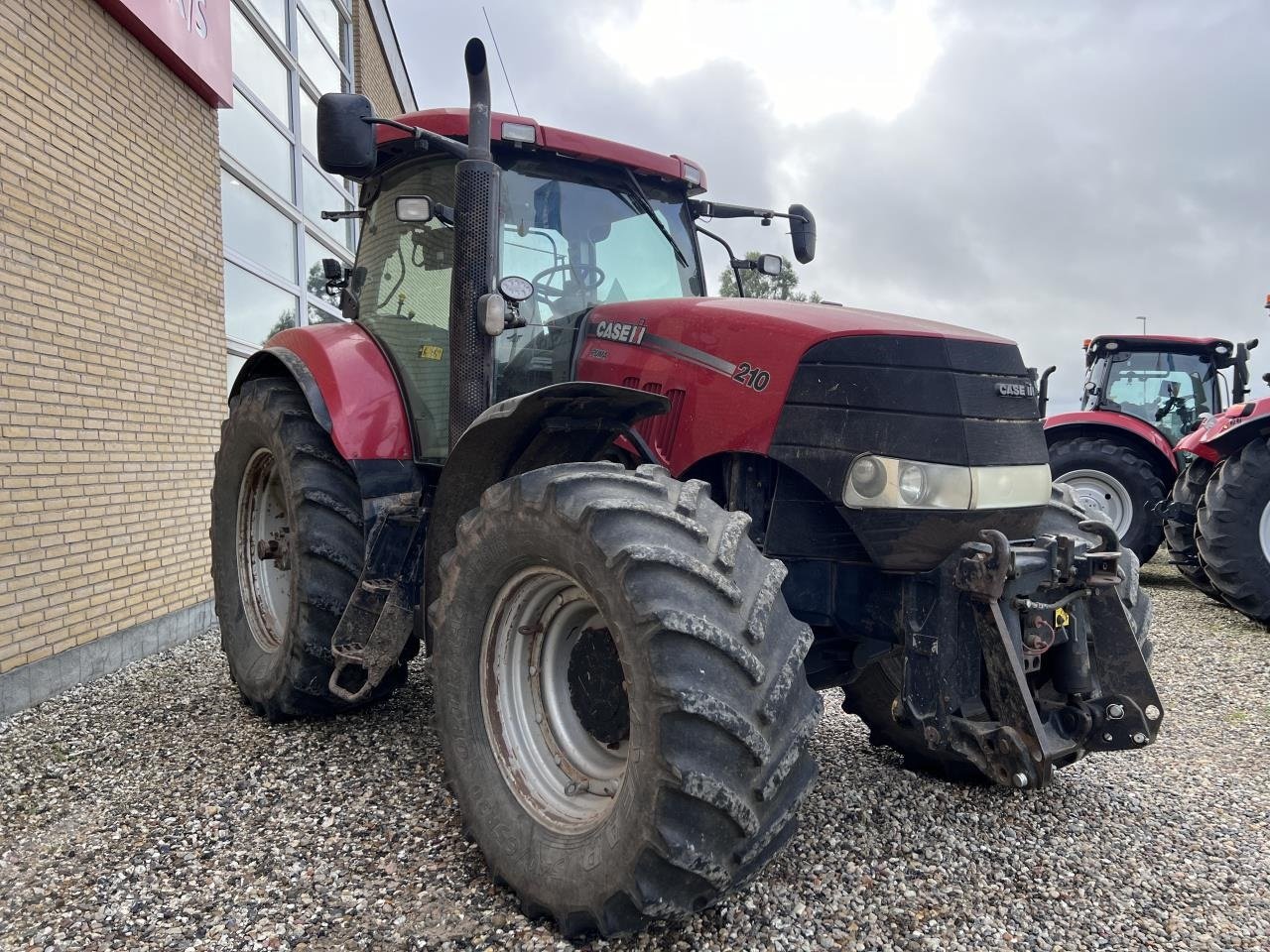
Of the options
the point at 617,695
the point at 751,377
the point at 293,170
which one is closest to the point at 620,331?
the point at 751,377

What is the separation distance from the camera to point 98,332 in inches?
188

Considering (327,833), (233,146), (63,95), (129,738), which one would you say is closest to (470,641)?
(327,833)

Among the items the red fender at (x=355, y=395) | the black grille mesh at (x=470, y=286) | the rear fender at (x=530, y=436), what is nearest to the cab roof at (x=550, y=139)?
the black grille mesh at (x=470, y=286)

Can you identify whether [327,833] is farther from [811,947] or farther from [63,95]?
[63,95]

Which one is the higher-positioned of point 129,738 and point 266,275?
point 266,275

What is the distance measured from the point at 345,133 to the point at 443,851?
6.93 feet

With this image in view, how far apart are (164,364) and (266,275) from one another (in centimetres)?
278

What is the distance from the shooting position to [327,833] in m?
2.66

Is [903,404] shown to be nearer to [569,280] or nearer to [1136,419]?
[569,280]

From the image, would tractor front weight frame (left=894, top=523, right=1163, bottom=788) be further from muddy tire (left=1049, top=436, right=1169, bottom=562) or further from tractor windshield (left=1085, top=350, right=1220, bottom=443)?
tractor windshield (left=1085, top=350, right=1220, bottom=443)

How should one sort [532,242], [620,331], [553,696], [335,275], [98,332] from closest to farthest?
[553,696], [620,331], [532,242], [335,275], [98,332]

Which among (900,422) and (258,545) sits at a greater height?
(900,422)

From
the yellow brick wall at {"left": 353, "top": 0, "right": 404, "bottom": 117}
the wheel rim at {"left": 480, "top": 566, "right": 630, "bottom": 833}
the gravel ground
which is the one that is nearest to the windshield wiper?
the wheel rim at {"left": 480, "top": 566, "right": 630, "bottom": 833}

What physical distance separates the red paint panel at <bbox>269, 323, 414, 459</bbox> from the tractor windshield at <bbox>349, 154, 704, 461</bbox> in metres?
0.08
